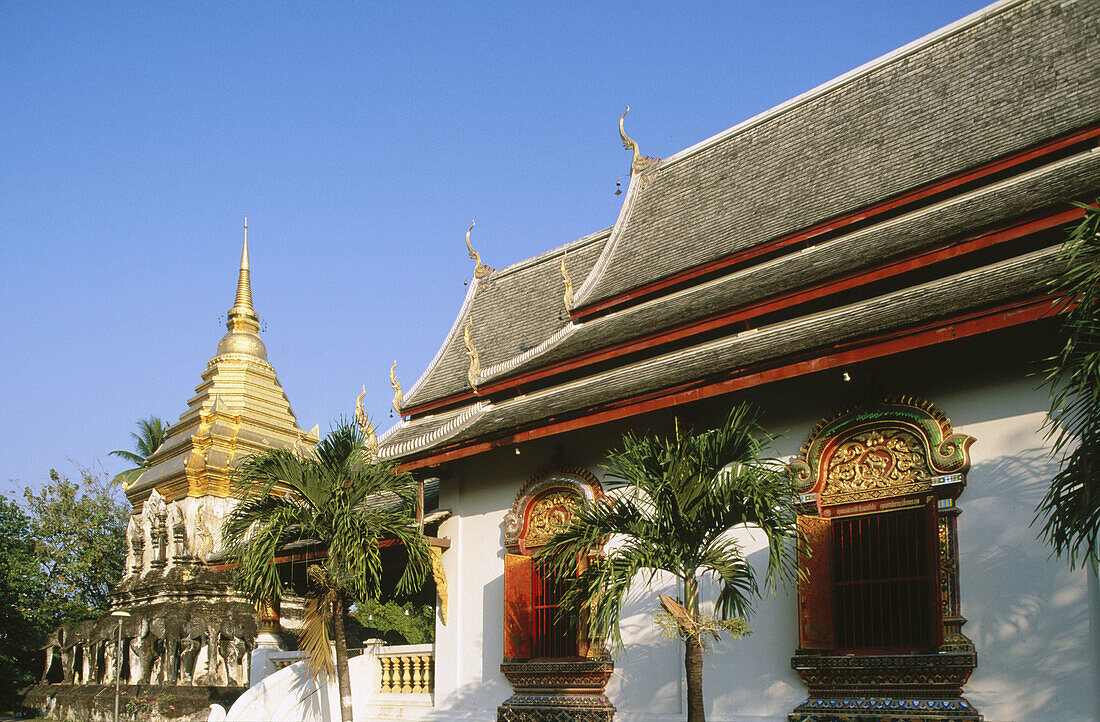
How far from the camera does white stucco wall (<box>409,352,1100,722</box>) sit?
29.0ft

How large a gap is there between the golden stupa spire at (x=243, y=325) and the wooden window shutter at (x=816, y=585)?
22.7 m

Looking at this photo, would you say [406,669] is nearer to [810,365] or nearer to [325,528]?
[325,528]

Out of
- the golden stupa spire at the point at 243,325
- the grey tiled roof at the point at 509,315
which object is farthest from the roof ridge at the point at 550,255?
the golden stupa spire at the point at 243,325

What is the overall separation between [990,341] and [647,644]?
15.3ft

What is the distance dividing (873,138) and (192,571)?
17807mm

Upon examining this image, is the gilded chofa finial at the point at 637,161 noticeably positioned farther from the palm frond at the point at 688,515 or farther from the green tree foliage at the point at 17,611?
the green tree foliage at the point at 17,611

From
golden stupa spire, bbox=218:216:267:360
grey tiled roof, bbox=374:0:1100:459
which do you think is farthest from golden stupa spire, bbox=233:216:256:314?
grey tiled roof, bbox=374:0:1100:459

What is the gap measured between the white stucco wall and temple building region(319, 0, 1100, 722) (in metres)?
0.02

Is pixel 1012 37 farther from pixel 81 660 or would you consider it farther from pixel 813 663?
pixel 81 660

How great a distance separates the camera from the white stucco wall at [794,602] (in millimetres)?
8844

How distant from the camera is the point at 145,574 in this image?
83.5 ft

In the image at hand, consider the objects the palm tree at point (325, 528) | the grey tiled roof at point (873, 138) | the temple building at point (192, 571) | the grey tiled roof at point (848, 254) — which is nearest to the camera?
the grey tiled roof at point (848, 254)

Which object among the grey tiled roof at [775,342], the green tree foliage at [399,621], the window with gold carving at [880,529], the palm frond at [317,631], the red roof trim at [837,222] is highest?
Result: the red roof trim at [837,222]

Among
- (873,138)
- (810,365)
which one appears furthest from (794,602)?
(873,138)
